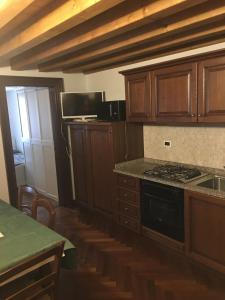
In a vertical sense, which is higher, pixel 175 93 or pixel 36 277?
pixel 175 93

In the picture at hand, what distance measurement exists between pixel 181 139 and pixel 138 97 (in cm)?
75

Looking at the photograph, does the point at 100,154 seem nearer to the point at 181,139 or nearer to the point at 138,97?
the point at 138,97

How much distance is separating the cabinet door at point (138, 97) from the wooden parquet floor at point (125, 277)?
158 centimetres

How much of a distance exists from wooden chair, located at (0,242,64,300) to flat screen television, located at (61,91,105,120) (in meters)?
2.70

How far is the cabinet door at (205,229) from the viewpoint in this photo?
232 centimetres

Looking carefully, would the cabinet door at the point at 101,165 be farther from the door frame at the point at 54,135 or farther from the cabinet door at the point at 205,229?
the cabinet door at the point at 205,229

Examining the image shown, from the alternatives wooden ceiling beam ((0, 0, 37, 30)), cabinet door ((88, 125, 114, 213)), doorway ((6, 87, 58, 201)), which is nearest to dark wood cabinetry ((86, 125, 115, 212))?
cabinet door ((88, 125, 114, 213))

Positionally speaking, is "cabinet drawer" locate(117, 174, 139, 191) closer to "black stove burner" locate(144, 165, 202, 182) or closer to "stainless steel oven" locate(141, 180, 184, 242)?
"stainless steel oven" locate(141, 180, 184, 242)

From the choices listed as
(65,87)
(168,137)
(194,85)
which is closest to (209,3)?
(194,85)

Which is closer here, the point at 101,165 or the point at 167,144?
the point at 167,144

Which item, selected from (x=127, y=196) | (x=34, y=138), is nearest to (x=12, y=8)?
(x=127, y=196)

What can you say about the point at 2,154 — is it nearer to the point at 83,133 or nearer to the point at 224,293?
the point at 83,133

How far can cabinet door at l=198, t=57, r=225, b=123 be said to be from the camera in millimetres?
2344

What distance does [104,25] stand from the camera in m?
2.02
